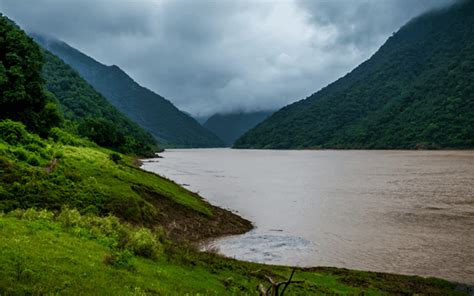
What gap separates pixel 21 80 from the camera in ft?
153

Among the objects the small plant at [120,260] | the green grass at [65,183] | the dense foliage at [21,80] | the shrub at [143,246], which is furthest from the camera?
the dense foliage at [21,80]

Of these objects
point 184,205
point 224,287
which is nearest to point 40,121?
point 184,205

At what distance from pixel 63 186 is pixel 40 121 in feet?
85.6

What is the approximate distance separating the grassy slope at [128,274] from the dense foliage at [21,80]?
31851mm

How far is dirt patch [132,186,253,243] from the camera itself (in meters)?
35.6

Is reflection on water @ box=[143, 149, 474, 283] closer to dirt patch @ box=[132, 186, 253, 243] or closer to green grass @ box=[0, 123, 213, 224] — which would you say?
dirt patch @ box=[132, 186, 253, 243]

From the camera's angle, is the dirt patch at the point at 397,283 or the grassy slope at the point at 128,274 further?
the dirt patch at the point at 397,283

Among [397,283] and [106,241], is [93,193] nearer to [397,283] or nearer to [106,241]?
[106,241]

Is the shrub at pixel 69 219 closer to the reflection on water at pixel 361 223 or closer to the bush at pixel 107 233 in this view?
the bush at pixel 107 233

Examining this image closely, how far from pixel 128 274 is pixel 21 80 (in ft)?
133

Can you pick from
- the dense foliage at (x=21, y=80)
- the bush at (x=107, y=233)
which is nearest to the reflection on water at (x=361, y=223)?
the bush at (x=107, y=233)

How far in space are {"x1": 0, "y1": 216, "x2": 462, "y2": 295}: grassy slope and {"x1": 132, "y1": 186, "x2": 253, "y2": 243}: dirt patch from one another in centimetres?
1150

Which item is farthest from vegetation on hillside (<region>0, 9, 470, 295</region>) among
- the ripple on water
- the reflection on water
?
the reflection on water

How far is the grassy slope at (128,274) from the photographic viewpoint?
1287 centimetres
